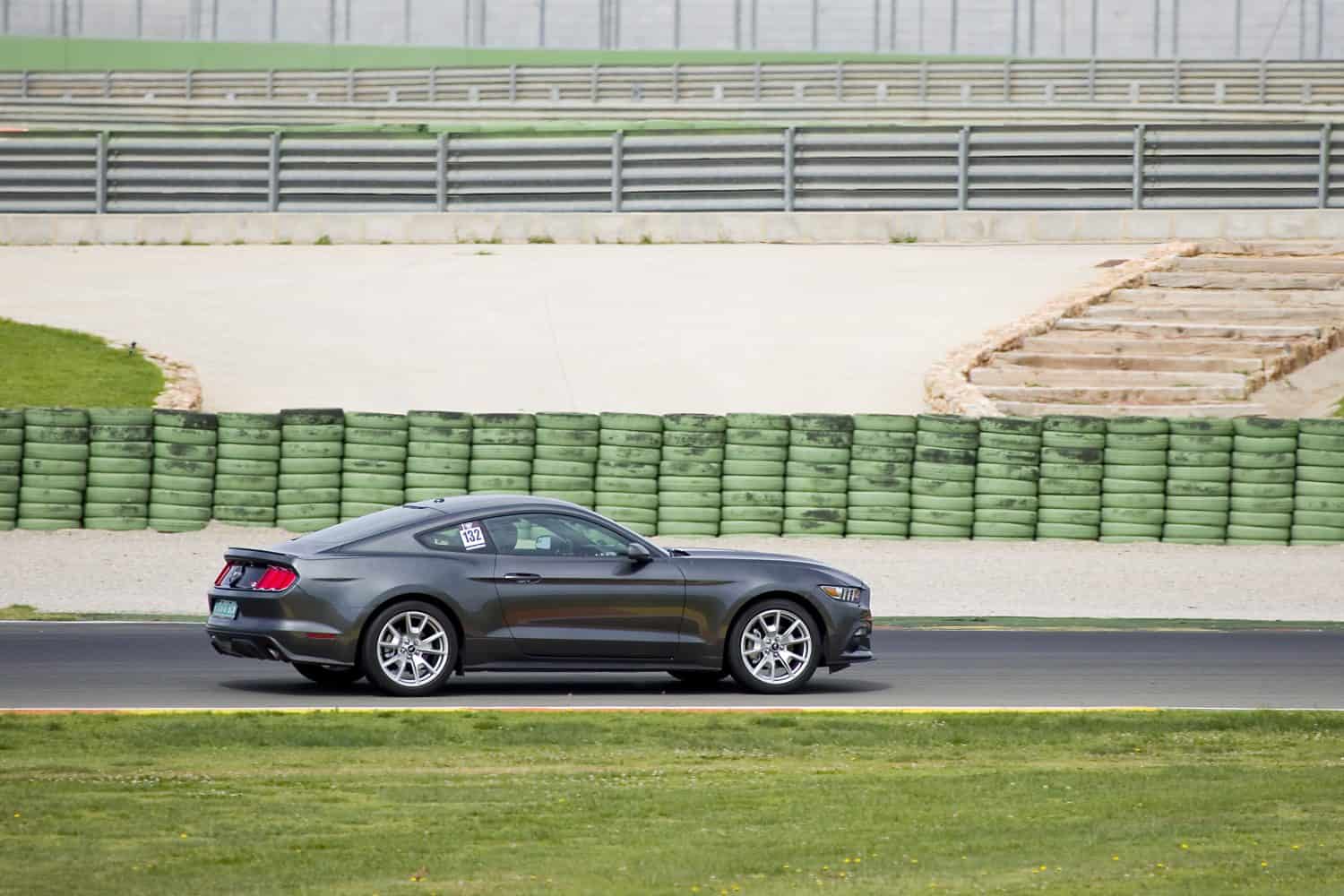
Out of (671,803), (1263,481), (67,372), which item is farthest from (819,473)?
(671,803)

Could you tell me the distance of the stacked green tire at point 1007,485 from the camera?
2134cm

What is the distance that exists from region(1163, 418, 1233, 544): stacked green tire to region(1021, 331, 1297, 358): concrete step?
4.67 m

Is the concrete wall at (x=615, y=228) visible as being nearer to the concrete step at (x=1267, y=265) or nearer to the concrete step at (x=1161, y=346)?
the concrete step at (x=1267, y=265)

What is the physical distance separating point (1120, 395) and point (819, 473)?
17.1ft

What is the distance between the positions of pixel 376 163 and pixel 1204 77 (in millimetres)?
28942

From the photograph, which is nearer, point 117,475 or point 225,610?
point 225,610

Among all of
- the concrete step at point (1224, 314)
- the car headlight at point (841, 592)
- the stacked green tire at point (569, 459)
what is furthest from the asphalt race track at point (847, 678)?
the concrete step at point (1224, 314)

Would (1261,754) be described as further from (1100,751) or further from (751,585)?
(751,585)

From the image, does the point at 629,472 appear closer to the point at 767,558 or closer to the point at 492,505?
the point at 767,558

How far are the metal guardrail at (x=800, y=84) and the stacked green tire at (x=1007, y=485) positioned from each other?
32.7 m

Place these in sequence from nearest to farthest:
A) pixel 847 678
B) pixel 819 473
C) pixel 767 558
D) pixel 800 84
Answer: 1. pixel 767 558
2. pixel 847 678
3. pixel 819 473
4. pixel 800 84

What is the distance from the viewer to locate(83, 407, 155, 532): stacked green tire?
69.1 ft

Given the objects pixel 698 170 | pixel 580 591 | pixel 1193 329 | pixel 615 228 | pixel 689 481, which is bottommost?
pixel 580 591

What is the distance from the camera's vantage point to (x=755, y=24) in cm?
5756
